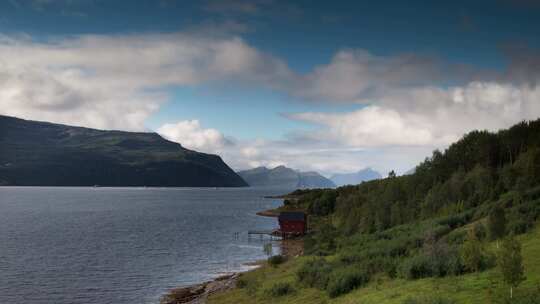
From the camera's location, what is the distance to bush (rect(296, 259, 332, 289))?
167ft

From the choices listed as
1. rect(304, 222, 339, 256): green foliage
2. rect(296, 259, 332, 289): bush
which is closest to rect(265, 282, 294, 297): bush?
rect(296, 259, 332, 289): bush

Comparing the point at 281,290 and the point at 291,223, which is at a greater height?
the point at 291,223

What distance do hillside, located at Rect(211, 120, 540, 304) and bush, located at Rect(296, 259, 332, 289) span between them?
0.13 m

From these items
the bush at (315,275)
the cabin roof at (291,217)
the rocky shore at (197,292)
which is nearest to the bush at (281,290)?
the bush at (315,275)

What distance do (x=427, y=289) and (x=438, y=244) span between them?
14.7 meters

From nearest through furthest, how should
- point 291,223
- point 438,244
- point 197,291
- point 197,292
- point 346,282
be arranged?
1. point 346,282
2. point 438,244
3. point 197,292
4. point 197,291
5. point 291,223

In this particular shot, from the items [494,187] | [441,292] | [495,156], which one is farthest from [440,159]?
[441,292]

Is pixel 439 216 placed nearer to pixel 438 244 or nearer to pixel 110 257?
pixel 438 244

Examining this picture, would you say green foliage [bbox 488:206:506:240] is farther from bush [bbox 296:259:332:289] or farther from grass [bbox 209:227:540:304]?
bush [bbox 296:259:332:289]

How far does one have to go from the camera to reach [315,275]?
53.9 meters

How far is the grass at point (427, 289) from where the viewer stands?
3155 centimetres

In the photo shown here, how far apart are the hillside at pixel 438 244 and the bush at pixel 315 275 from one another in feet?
0.41

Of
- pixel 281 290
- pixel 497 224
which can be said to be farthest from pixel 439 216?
pixel 281 290

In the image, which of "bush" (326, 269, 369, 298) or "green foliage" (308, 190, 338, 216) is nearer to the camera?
"bush" (326, 269, 369, 298)
